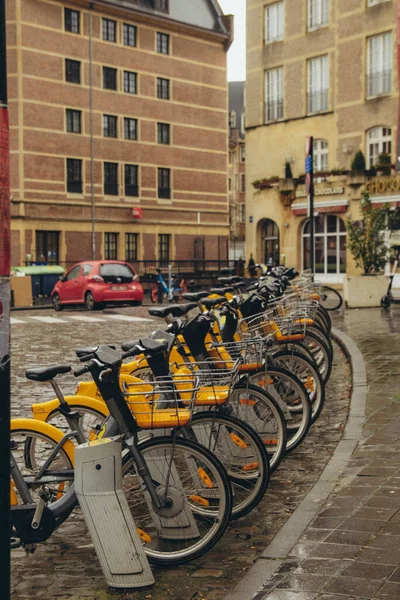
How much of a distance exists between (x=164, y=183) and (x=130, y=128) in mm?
3722

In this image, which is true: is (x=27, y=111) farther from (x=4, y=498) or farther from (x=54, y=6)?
(x=4, y=498)

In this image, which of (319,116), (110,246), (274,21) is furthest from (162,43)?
(319,116)

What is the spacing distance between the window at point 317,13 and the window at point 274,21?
1.54 metres

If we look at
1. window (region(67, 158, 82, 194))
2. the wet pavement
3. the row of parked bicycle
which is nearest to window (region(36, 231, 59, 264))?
window (region(67, 158, 82, 194))

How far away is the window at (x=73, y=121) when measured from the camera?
43438 mm

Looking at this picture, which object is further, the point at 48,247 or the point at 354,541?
the point at 48,247

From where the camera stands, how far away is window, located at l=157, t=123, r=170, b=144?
47.4 meters

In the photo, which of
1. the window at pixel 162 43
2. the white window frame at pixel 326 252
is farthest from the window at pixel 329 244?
the window at pixel 162 43

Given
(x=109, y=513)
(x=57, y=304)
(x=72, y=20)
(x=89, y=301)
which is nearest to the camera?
(x=109, y=513)

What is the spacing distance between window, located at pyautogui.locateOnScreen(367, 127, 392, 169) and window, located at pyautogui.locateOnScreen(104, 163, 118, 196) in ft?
45.9

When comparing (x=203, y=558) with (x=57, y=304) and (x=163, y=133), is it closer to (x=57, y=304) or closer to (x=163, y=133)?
(x=57, y=304)

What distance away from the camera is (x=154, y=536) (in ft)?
14.7

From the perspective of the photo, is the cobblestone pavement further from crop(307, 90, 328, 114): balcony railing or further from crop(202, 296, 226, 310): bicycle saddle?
crop(307, 90, 328, 114): balcony railing

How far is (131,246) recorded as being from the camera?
46.2m
